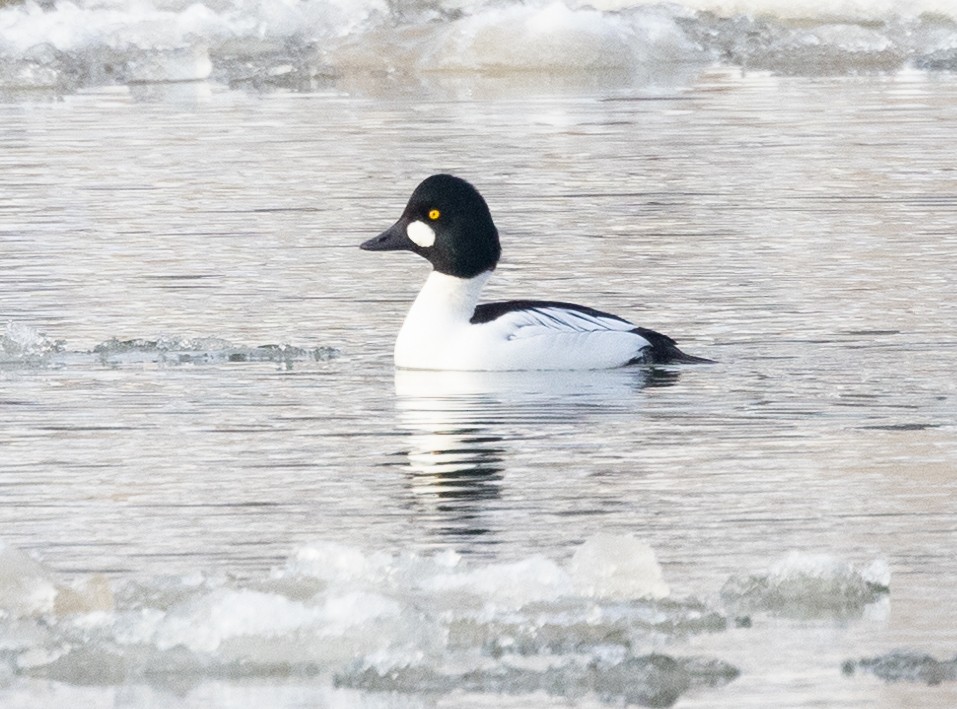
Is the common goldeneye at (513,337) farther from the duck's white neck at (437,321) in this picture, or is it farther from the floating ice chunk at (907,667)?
the floating ice chunk at (907,667)

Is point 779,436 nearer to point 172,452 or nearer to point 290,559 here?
point 172,452

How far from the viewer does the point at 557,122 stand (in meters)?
20.2

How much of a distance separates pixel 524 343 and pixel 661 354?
57 cm

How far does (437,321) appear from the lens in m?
9.81

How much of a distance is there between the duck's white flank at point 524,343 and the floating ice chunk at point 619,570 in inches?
161

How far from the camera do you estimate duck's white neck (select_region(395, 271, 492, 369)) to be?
967 cm

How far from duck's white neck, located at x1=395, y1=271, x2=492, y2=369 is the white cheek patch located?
19 cm

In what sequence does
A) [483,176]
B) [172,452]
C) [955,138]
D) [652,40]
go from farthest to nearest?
[652,40] → [955,138] → [483,176] → [172,452]

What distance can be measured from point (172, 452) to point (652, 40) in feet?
61.3

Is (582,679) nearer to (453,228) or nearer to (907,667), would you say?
(907,667)

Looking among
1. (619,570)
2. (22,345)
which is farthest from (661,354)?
(619,570)

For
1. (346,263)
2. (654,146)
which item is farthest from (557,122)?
(346,263)

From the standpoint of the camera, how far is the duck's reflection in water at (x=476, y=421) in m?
6.75

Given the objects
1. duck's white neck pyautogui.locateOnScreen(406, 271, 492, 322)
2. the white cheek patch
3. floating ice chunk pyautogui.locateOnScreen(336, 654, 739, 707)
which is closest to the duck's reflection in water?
duck's white neck pyautogui.locateOnScreen(406, 271, 492, 322)
